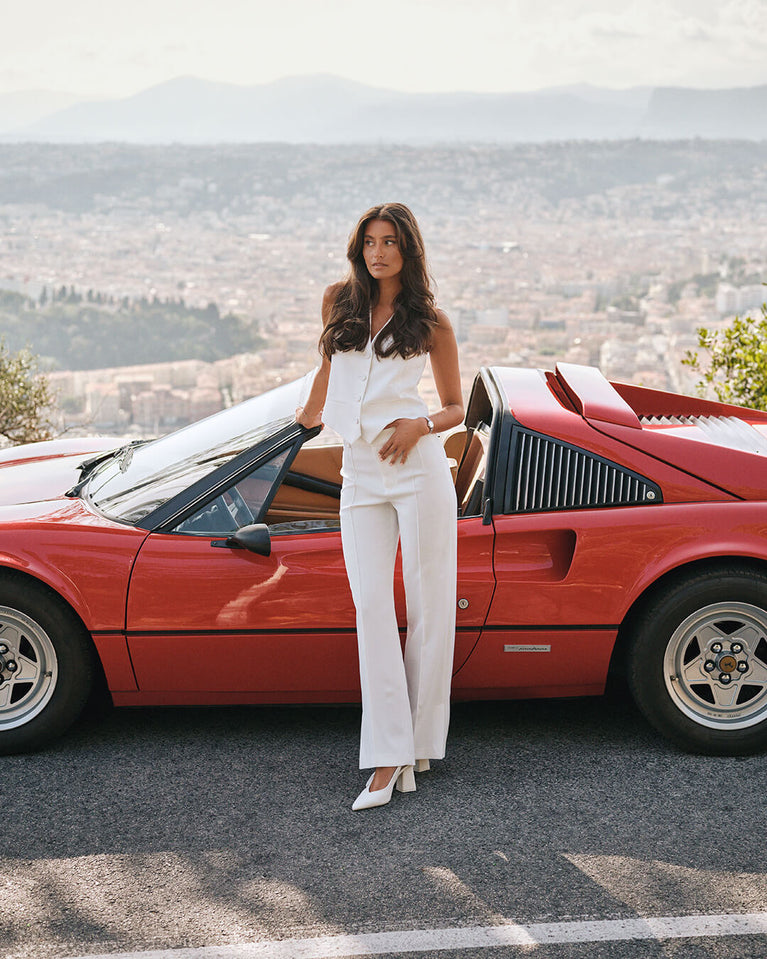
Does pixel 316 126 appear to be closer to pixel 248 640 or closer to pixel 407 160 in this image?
pixel 407 160

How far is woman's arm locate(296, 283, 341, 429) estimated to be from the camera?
10.8ft

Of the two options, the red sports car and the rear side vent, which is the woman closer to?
the red sports car

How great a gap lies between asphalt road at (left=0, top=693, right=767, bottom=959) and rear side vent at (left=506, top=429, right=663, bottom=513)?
36.6 inches

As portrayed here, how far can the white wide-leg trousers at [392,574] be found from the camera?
323 cm

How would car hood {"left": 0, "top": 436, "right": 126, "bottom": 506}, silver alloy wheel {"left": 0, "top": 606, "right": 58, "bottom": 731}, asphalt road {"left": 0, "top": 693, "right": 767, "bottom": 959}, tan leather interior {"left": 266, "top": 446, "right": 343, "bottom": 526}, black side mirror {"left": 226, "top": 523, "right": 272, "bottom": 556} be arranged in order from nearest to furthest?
asphalt road {"left": 0, "top": 693, "right": 767, "bottom": 959} → black side mirror {"left": 226, "top": 523, "right": 272, "bottom": 556} → silver alloy wheel {"left": 0, "top": 606, "right": 58, "bottom": 731} → tan leather interior {"left": 266, "top": 446, "right": 343, "bottom": 526} → car hood {"left": 0, "top": 436, "right": 126, "bottom": 506}

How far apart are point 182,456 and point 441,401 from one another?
3.89 ft

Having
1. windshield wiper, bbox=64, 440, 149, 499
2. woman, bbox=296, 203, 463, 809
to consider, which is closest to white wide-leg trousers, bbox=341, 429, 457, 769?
woman, bbox=296, 203, 463, 809

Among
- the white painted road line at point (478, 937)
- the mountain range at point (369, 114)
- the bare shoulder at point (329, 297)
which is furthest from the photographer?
the mountain range at point (369, 114)

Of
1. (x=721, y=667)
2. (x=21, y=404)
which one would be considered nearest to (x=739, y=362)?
(x=721, y=667)

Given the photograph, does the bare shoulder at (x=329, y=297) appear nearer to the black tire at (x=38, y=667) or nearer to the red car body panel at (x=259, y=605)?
the red car body panel at (x=259, y=605)

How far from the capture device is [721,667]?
11.7 feet

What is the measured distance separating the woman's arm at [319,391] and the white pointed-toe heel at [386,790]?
1283 mm

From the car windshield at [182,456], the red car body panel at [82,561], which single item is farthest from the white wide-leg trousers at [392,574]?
the red car body panel at [82,561]

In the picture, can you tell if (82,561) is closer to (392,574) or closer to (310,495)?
(310,495)
